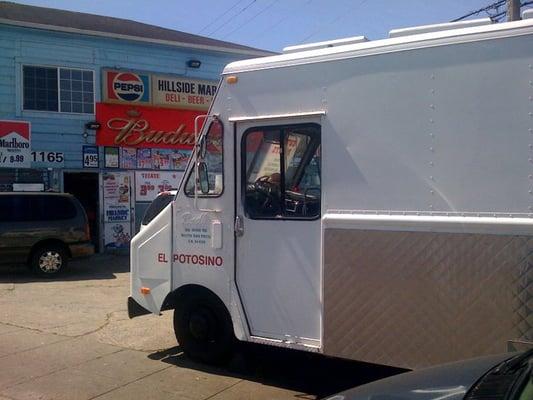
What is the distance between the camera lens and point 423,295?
462 cm

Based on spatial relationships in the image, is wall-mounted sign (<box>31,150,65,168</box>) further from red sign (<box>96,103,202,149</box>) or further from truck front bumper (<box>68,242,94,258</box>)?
truck front bumper (<box>68,242,94,258</box>)

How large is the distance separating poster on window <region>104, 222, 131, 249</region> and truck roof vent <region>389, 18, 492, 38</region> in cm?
1384

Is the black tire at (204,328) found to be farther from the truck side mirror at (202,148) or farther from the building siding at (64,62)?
the building siding at (64,62)

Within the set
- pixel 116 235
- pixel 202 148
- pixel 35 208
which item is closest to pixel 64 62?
pixel 116 235

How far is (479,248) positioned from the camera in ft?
14.4

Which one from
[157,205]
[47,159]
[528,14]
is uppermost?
[528,14]

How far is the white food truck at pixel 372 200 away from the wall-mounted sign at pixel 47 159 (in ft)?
38.3

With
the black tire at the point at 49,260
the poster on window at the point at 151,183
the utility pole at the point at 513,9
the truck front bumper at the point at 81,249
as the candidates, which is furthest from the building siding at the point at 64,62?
the utility pole at the point at 513,9

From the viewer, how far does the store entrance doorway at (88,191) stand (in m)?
17.5

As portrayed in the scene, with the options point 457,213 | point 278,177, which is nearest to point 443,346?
point 457,213

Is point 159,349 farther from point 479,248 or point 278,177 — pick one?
point 479,248

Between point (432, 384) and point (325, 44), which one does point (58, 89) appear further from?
point (432, 384)

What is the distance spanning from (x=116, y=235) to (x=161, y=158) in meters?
2.63

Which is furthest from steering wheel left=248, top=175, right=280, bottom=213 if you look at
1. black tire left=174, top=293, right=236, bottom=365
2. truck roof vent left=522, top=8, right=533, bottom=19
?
truck roof vent left=522, top=8, right=533, bottom=19
